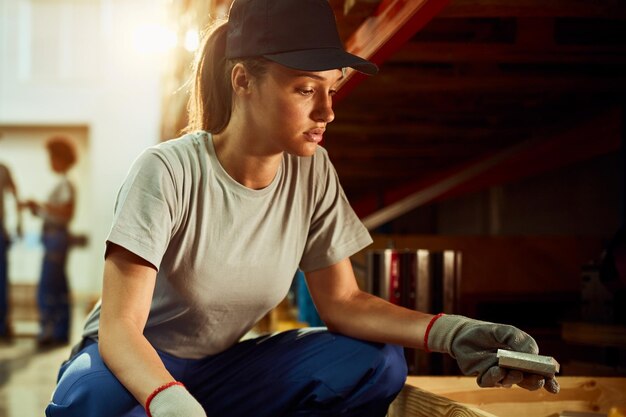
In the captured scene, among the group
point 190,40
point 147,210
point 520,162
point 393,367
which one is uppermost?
point 190,40

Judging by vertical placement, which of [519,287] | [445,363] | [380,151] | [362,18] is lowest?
[445,363]

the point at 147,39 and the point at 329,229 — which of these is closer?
the point at 329,229

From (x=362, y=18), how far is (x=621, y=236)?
1.40m

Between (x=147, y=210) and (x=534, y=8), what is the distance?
158 cm

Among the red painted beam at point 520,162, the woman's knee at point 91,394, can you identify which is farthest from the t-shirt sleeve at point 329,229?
the red painted beam at point 520,162

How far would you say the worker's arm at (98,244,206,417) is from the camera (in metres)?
1.72

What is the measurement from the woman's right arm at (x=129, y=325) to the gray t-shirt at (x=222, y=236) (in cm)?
10

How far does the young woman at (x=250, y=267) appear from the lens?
6.03 feet

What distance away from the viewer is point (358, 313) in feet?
7.13

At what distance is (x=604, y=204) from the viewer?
503cm

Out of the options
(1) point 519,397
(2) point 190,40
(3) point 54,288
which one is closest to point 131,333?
(1) point 519,397

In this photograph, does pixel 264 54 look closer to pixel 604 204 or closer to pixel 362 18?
pixel 362 18

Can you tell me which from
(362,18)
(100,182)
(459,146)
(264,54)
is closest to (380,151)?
(459,146)

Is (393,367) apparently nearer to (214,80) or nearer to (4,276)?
(214,80)
